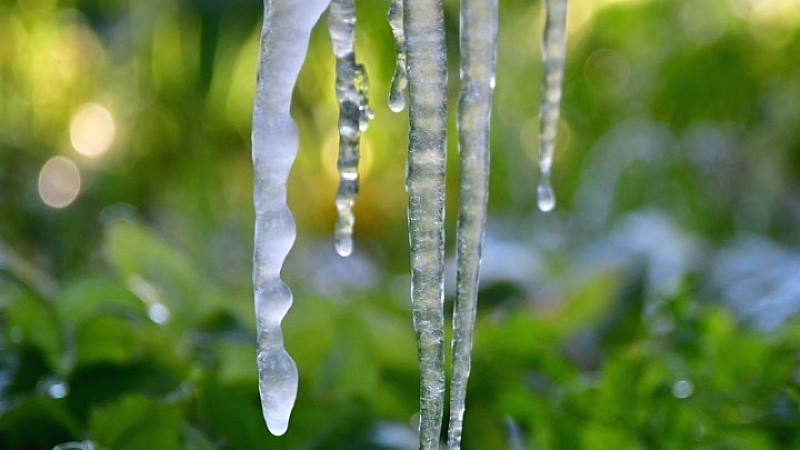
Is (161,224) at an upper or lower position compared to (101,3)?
lower

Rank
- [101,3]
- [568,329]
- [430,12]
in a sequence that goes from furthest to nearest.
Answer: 1. [101,3]
2. [568,329]
3. [430,12]

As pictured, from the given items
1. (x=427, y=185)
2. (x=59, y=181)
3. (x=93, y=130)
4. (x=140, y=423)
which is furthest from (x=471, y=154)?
(x=93, y=130)

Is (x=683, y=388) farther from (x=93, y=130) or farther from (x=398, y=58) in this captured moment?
(x=93, y=130)

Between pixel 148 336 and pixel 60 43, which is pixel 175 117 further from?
pixel 148 336

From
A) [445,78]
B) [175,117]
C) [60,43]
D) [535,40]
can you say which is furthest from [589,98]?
[445,78]

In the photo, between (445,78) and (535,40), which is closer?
(445,78)

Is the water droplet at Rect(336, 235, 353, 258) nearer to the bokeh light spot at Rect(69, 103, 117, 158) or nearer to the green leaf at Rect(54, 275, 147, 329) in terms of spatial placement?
the green leaf at Rect(54, 275, 147, 329)

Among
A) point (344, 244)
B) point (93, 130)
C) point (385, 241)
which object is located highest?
point (344, 244)
